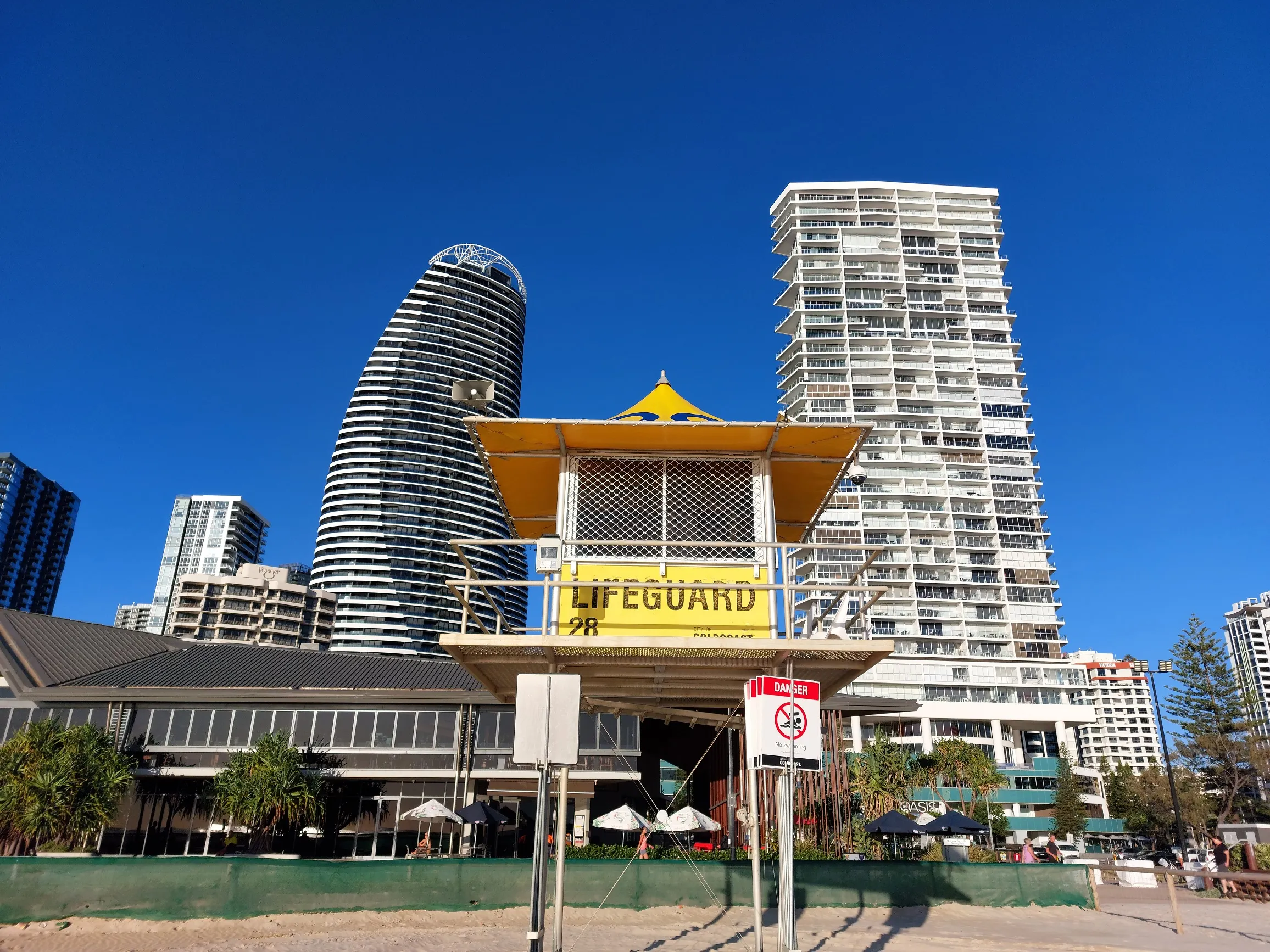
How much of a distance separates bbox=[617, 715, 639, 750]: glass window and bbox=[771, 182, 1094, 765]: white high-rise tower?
64.1 meters

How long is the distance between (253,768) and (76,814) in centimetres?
420

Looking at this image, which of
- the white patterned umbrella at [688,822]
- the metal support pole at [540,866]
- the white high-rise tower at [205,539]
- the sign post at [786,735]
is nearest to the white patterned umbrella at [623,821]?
the white patterned umbrella at [688,822]

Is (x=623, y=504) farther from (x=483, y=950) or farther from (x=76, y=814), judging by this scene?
(x=76, y=814)

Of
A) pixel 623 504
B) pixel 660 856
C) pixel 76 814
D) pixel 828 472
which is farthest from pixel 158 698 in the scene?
pixel 828 472

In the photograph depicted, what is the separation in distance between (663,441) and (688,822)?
15403mm

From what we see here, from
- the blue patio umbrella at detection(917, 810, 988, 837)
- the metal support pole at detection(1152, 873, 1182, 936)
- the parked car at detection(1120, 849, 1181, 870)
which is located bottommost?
the parked car at detection(1120, 849, 1181, 870)

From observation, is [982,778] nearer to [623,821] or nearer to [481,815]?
[623,821]

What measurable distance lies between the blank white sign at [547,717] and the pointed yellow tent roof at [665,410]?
468 cm

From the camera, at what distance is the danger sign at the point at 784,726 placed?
9.17m

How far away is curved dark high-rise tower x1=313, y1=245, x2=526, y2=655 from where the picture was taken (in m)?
134

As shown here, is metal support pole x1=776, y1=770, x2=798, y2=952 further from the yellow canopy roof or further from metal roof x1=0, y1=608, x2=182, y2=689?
metal roof x1=0, y1=608, x2=182, y2=689

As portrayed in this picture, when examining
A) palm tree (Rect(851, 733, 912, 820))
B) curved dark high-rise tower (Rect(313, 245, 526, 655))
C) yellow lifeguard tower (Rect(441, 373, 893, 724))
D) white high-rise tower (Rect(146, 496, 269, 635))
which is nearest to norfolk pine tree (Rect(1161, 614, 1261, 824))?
palm tree (Rect(851, 733, 912, 820))

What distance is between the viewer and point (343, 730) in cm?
2606

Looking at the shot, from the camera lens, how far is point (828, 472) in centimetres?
1308
